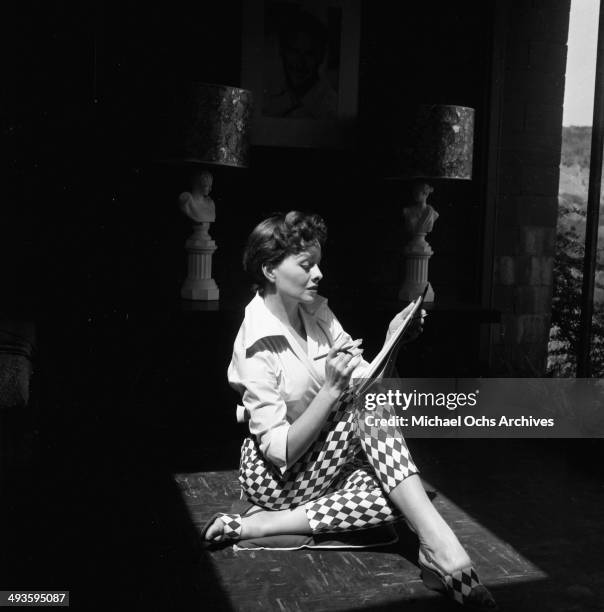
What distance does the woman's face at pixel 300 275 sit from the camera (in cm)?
299

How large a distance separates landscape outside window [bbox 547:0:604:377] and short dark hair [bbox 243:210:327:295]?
235cm

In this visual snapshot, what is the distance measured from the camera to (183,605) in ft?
8.29

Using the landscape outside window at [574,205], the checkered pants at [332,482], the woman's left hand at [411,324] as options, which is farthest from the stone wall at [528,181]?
the checkered pants at [332,482]

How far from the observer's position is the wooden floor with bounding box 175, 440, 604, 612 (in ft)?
8.55

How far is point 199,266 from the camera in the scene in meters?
4.25

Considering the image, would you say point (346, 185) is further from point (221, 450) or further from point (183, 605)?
point (183, 605)

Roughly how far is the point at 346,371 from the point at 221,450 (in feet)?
6.25

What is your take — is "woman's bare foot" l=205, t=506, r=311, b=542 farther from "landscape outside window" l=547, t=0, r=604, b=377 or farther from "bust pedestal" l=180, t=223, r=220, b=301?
"landscape outside window" l=547, t=0, r=604, b=377

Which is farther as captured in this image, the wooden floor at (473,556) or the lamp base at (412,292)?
the lamp base at (412,292)

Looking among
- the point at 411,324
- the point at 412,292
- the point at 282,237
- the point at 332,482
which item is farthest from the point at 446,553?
the point at 412,292

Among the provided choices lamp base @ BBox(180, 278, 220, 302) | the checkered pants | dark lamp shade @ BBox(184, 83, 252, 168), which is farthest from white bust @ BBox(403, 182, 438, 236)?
the checkered pants

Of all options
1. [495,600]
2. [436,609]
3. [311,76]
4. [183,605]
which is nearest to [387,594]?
[436,609]

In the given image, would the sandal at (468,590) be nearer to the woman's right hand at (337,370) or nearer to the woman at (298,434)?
the woman at (298,434)

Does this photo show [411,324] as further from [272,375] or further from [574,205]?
[574,205]
